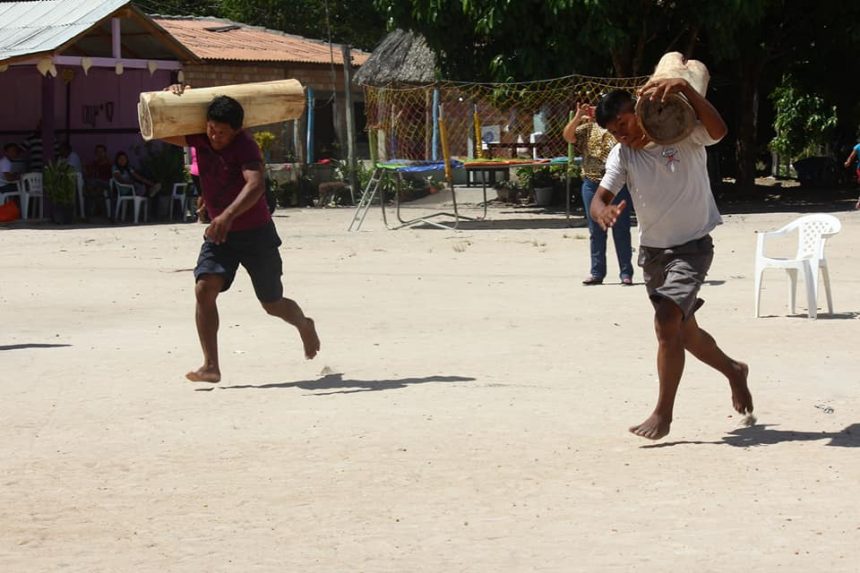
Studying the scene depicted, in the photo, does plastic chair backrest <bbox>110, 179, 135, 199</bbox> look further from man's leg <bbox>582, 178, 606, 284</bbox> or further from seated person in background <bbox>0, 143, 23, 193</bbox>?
man's leg <bbox>582, 178, 606, 284</bbox>

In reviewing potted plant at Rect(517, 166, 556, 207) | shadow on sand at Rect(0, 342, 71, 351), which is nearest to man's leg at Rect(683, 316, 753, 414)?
shadow on sand at Rect(0, 342, 71, 351)

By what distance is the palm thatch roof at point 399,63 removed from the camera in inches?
1228

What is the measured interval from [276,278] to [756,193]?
20741mm

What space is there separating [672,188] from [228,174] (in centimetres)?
265

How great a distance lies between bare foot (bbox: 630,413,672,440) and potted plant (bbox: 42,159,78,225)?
1716 cm

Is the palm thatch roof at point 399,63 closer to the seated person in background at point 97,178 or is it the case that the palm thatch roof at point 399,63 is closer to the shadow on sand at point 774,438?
the seated person in background at point 97,178

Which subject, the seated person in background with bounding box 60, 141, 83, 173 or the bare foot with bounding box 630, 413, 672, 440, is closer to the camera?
the bare foot with bounding box 630, 413, 672, 440

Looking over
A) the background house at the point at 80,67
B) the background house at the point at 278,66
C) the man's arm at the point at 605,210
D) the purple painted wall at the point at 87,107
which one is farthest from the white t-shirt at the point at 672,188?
the background house at the point at 278,66

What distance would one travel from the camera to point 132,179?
76.5ft

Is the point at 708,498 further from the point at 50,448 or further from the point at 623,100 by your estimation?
the point at 50,448

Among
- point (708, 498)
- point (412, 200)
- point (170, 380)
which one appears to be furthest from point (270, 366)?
point (412, 200)

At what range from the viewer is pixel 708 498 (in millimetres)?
5535

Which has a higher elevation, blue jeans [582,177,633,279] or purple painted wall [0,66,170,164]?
purple painted wall [0,66,170,164]

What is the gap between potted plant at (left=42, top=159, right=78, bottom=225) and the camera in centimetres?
2228
